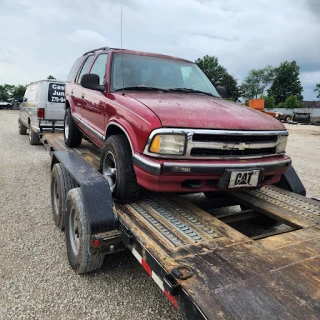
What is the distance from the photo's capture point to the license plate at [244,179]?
8.45 ft

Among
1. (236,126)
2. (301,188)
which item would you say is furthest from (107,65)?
(301,188)

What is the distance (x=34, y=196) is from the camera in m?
5.08

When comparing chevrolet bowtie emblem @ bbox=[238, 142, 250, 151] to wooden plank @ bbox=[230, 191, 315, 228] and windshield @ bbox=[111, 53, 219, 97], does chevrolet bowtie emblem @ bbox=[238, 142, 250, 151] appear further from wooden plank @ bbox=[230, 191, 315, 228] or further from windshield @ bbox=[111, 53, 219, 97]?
windshield @ bbox=[111, 53, 219, 97]

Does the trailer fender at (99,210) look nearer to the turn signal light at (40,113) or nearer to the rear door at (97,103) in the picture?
the rear door at (97,103)

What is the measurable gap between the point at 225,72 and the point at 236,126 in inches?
3218

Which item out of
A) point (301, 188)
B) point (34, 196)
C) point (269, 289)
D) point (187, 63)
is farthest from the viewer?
point (34, 196)

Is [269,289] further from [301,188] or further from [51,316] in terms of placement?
[301,188]

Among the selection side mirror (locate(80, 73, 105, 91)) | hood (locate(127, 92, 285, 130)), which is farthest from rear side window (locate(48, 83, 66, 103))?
hood (locate(127, 92, 285, 130))

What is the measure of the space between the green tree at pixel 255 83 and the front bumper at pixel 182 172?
94.9m

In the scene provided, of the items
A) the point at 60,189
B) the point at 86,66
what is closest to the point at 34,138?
the point at 86,66

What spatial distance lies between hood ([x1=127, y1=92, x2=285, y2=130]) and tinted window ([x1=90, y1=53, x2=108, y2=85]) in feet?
2.58

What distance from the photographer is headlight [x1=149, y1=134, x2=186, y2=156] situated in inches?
96.7

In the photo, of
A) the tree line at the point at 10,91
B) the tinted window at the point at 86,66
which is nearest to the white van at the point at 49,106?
the tinted window at the point at 86,66

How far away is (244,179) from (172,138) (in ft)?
2.48
